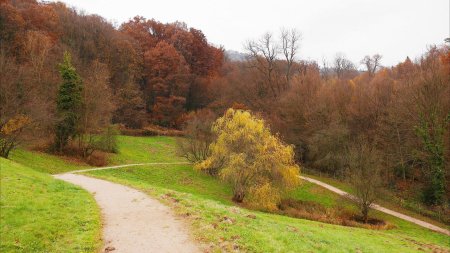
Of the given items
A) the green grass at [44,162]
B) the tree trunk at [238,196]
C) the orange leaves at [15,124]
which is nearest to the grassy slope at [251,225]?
the tree trunk at [238,196]

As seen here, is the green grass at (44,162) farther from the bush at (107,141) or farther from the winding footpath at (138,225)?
the winding footpath at (138,225)

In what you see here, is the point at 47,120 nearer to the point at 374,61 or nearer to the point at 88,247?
the point at 88,247

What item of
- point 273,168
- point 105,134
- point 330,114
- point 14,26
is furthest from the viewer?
point 14,26

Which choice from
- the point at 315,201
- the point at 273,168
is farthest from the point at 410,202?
the point at 273,168

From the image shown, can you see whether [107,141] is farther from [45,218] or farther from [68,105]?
[45,218]

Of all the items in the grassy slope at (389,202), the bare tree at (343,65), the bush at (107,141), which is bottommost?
the grassy slope at (389,202)

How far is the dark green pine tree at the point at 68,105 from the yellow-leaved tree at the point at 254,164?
50.3ft

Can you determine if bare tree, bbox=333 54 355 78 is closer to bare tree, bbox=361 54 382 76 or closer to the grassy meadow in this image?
bare tree, bbox=361 54 382 76

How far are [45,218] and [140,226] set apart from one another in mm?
3187

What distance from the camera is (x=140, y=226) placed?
41.3 feet

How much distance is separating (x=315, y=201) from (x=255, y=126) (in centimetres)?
1011

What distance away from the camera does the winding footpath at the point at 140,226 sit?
10555 mm

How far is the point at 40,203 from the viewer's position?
13.8 m

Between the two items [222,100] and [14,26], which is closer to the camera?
[14,26]
